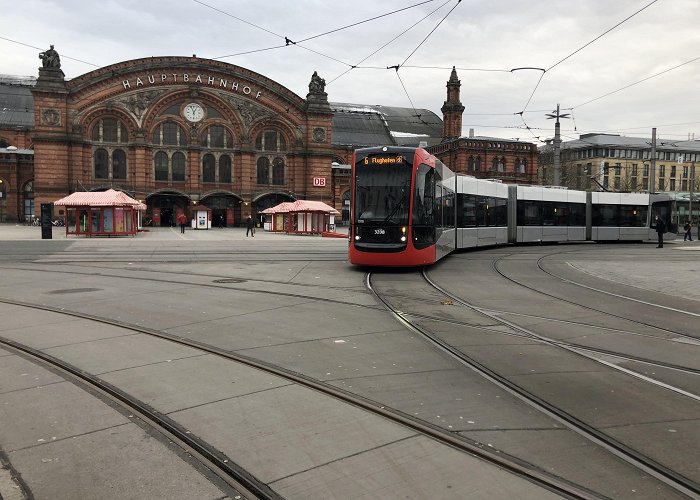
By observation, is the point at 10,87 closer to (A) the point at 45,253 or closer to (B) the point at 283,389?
(A) the point at 45,253

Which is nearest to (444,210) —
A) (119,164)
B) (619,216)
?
(619,216)

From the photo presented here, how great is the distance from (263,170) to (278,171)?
169 cm

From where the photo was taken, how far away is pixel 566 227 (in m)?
32.4

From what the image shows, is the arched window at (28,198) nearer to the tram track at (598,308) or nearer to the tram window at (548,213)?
the tram window at (548,213)

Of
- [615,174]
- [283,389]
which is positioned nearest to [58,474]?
[283,389]

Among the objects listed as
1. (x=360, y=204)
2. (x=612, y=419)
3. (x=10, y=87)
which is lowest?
(x=612, y=419)

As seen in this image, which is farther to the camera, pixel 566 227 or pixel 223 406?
pixel 566 227

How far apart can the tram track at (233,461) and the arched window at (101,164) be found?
54.3 m

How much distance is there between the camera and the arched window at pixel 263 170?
62375mm

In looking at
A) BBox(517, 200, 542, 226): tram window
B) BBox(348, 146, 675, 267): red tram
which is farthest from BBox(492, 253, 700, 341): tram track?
BBox(517, 200, 542, 226): tram window

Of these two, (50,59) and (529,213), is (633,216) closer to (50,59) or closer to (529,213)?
(529,213)

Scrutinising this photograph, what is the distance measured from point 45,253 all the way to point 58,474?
22.2 meters

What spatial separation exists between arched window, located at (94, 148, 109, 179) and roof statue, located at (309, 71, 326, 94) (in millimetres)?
22194

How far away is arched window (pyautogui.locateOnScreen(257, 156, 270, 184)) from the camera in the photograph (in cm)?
6238
